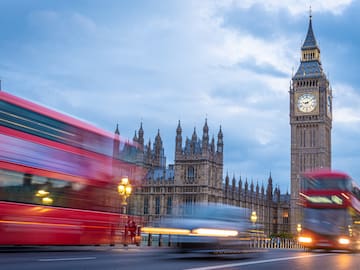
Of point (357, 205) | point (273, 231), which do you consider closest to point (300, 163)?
point (273, 231)

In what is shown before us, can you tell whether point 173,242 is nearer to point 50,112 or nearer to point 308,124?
point 50,112

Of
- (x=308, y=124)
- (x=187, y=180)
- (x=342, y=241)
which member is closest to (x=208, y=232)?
(x=342, y=241)

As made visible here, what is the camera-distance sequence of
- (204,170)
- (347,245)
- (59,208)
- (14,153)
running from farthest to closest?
(204,170) < (347,245) < (59,208) < (14,153)

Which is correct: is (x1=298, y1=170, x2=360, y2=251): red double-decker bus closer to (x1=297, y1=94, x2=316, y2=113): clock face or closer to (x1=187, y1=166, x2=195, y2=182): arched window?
(x1=187, y1=166, x2=195, y2=182): arched window

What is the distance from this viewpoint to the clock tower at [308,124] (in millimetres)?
86250

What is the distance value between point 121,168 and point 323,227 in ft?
26.4

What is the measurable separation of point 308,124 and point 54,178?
76.3 metres

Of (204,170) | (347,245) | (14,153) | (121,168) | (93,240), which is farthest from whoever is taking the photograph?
(204,170)

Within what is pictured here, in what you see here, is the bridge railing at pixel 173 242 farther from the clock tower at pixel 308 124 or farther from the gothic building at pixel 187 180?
the clock tower at pixel 308 124

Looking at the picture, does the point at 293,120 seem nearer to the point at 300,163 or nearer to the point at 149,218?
the point at 300,163

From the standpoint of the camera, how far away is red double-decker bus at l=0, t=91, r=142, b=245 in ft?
45.0

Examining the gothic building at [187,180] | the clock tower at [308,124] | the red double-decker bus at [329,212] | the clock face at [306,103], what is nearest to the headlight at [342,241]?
the red double-decker bus at [329,212]

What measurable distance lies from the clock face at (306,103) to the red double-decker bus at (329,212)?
68.0 metres

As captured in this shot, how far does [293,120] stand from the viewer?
87.8 metres
